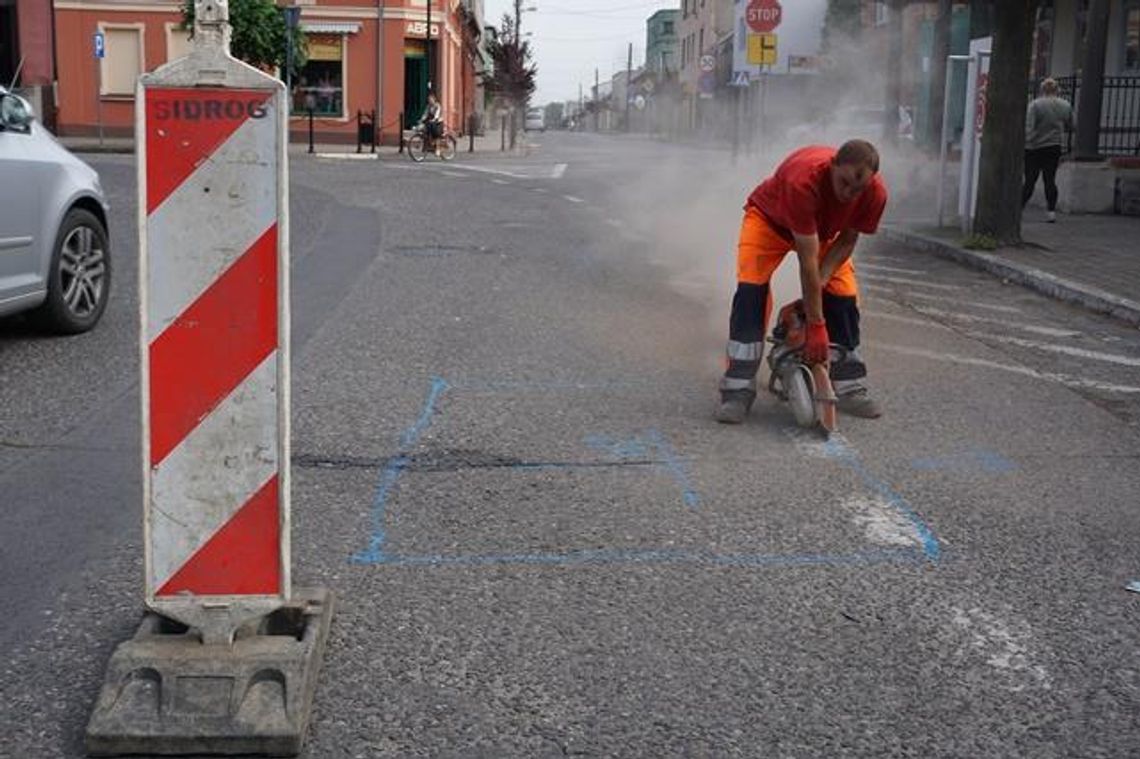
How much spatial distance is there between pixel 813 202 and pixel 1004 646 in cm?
265

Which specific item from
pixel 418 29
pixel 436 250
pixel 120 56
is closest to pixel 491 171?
pixel 436 250

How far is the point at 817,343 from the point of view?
5.75m

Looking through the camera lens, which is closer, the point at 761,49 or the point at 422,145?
the point at 761,49

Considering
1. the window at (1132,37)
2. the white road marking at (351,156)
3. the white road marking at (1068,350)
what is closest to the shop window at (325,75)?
the white road marking at (351,156)

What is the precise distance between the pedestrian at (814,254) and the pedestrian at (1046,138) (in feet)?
31.8

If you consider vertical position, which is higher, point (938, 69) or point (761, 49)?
point (761, 49)

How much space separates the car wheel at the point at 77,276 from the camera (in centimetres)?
745

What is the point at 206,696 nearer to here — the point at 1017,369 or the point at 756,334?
the point at 756,334

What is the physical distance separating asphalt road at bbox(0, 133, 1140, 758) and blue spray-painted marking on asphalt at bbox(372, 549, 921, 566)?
0.01 metres

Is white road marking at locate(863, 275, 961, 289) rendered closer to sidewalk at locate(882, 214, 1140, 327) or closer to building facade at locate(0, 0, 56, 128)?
sidewalk at locate(882, 214, 1140, 327)

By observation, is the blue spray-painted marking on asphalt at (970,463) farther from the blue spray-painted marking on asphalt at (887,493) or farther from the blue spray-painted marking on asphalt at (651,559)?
the blue spray-painted marking on asphalt at (651,559)

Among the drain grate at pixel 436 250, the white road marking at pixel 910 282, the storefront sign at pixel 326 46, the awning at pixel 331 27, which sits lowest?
the white road marking at pixel 910 282

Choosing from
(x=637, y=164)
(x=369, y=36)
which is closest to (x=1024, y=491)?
(x=637, y=164)

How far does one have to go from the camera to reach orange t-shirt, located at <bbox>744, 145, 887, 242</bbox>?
5.76 m
